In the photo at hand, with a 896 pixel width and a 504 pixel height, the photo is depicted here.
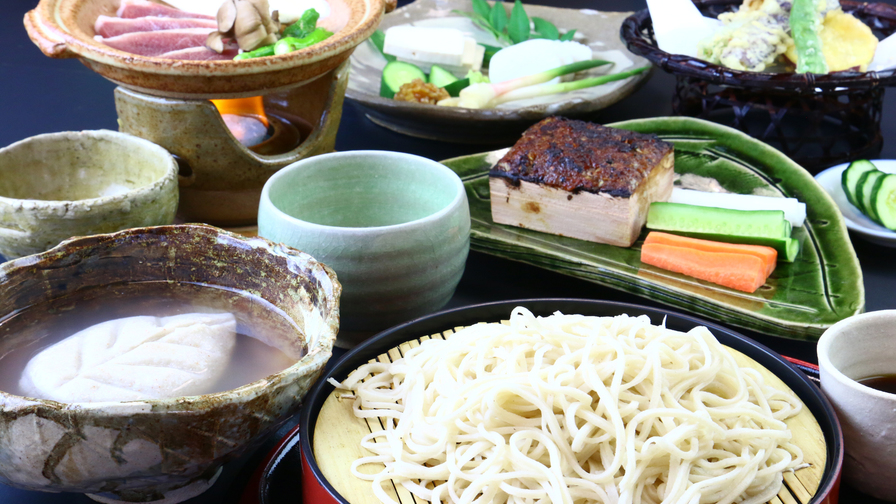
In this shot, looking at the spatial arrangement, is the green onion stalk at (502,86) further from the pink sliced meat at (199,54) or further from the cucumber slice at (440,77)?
the pink sliced meat at (199,54)

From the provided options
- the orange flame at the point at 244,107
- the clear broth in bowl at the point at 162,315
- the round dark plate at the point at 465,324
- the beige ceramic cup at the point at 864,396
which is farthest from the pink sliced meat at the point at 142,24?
the beige ceramic cup at the point at 864,396

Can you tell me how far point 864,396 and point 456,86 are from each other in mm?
1518

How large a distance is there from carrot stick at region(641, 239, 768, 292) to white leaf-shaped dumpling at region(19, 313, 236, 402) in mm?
807

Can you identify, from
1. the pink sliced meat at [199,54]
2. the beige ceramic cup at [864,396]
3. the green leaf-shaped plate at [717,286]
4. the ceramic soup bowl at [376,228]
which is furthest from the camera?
the pink sliced meat at [199,54]

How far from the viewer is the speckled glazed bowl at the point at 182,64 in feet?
4.31

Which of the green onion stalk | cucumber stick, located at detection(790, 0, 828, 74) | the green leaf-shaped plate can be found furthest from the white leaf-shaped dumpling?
cucumber stick, located at detection(790, 0, 828, 74)

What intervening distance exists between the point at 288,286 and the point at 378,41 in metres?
1.50

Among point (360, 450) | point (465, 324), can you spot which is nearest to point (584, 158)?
point (465, 324)

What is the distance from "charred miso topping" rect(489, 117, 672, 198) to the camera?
1491 mm

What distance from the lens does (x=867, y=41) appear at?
6.36 ft

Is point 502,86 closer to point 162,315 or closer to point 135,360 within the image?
point 162,315

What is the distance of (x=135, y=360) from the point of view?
0.92 m

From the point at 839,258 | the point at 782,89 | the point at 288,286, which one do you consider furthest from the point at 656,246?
the point at 288,286

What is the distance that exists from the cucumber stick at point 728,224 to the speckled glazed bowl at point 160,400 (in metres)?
0.83
